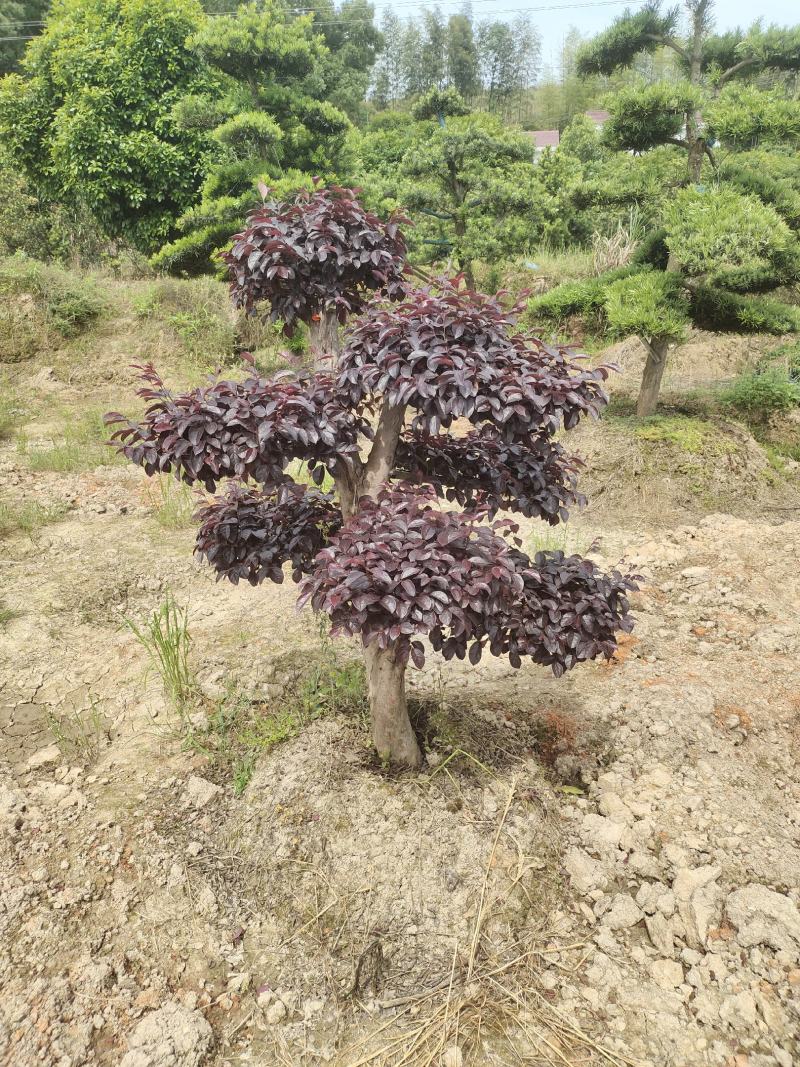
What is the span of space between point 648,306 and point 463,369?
12.7 ft

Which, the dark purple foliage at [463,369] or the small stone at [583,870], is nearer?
the dark purple foliage at [463,369]

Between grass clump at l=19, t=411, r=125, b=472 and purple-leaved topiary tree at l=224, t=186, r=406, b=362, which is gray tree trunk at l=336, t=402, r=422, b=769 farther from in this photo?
grass clump at l=19, t=411, r=125, b=472

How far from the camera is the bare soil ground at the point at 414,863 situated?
178 centimetres

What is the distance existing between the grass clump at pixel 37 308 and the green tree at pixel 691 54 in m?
6.42

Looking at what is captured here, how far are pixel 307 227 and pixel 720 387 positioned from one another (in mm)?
5598

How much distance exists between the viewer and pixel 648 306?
5.09 meters

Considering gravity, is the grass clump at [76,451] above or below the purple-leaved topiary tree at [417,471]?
below

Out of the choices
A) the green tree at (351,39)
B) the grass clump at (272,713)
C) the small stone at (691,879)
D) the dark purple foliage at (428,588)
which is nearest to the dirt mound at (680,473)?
the grass clump at (272,713)

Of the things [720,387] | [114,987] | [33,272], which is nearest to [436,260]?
[720,387]

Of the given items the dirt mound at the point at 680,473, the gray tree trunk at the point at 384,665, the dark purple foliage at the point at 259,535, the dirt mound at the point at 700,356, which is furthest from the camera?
the dirt mound at the point at 700,356

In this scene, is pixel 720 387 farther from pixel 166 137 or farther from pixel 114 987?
pixel 166 137

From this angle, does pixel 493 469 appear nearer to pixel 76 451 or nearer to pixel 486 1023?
pixel 486 1023

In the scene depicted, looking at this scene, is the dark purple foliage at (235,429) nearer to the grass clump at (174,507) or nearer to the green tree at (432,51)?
the grass clump at (174,507)

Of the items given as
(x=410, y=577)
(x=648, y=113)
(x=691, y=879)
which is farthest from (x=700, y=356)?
(x=410, y=577)
